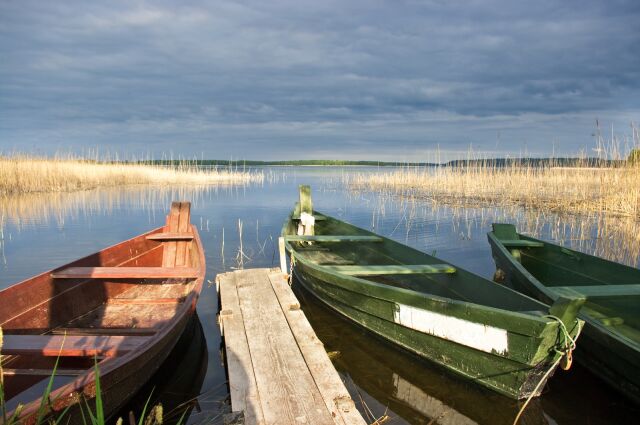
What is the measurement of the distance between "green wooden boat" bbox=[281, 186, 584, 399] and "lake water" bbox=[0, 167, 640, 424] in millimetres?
272

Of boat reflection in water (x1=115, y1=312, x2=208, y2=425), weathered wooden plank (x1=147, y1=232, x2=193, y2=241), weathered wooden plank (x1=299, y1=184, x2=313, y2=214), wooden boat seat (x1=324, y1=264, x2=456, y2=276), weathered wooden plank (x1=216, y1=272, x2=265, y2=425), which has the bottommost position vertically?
boat reflection in water (x1=115, y1=312, x2=208, y2=425)

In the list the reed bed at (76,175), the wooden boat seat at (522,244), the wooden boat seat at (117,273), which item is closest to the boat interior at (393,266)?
the wooden boat seat at (522,244)

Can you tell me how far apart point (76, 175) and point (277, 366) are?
871 inches

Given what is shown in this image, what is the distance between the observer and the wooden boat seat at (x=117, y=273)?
472cm

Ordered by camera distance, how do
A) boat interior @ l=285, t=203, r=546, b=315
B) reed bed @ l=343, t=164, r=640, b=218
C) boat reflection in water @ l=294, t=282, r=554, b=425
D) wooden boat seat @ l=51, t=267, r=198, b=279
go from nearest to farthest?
1. boat reflection in water @ l=294, t=282, r=554, b=425
2. boat interior @ l=285, t=203, r=546, b=315
3. wooden boat seat @ l=51, t=267, r=198, b=279
4. reed bed @ l=343, t=164, r=640, b=218

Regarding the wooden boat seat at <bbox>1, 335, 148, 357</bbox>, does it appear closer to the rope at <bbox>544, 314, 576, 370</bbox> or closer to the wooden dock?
the wooden dock

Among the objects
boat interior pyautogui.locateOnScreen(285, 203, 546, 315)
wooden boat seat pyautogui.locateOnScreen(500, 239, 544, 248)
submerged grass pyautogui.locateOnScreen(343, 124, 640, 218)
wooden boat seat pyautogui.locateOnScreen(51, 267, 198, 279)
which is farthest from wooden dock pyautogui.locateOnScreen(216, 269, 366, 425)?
submerged grass pyautogui.locateOnScreen(343, 124, 640, 218)

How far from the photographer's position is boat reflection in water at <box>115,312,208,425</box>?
3857 millimetres

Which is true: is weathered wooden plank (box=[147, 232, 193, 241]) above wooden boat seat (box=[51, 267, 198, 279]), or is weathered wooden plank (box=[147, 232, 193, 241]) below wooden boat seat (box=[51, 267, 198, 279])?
above

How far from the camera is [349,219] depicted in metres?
15.4

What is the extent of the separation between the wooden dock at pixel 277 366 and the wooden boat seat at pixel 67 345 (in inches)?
34.6

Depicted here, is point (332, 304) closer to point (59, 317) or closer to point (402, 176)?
point (59, 317)

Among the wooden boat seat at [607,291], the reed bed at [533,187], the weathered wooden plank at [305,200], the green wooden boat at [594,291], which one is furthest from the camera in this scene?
the reed bed at [533,187]

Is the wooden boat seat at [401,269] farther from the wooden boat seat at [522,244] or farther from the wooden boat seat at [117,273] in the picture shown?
the wooden boat seat at [522,244]
